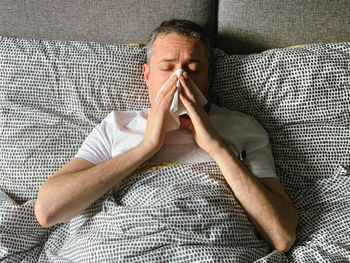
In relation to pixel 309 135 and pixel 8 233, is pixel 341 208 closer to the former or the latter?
pixel 309 135

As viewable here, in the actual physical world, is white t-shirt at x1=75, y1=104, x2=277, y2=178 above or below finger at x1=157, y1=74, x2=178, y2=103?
below

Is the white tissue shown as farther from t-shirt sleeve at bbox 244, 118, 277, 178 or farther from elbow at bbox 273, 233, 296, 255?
elbow at bbox 273, 233, 296, 255

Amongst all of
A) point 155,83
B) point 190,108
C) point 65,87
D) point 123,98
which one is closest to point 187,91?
point 190,108

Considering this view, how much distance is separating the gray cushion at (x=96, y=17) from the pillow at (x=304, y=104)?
41 cm

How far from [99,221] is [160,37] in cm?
81

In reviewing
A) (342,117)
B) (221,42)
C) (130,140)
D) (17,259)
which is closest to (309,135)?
(342,117)

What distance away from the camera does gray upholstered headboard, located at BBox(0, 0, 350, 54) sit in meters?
1.67

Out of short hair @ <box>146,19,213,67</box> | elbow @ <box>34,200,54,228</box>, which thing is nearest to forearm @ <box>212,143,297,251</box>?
short hair @ <box>146,19,213,67</box>

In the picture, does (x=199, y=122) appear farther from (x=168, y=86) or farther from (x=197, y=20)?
(x=197, y=20)

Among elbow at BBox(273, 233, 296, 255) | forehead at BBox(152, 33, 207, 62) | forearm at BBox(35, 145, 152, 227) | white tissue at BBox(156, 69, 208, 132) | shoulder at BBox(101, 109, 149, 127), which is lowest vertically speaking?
elbow at BBox(273, 233, 296, 255)

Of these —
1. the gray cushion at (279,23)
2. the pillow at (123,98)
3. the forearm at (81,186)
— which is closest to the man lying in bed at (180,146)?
the forearm at (81,186)

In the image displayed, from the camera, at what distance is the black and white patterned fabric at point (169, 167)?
49.6 inches

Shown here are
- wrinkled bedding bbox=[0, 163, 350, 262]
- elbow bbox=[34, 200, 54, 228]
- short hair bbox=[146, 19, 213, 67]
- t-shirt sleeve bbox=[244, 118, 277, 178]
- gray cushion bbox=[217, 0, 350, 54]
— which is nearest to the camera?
wrinkled bedding bbox=[0, 163, 350, 262]

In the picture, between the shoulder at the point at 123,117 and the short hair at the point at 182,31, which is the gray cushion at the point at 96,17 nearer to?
the short hair at the point at 182,31
